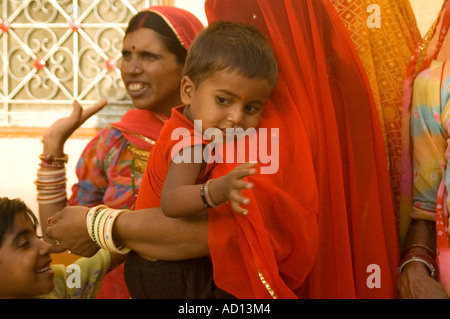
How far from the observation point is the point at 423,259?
1355 mm

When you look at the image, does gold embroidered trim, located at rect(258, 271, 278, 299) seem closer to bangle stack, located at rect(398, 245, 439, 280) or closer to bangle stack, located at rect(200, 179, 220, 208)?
bangle stack, located at rect(200, 179, 220, 208)

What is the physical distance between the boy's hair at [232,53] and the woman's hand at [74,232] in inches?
16.0

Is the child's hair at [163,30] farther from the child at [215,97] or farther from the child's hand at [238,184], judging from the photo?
the child's hand at [238,184]

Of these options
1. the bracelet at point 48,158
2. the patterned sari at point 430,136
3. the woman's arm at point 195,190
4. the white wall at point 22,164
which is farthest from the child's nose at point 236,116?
the white wall at point 22,164

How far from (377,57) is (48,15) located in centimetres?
166

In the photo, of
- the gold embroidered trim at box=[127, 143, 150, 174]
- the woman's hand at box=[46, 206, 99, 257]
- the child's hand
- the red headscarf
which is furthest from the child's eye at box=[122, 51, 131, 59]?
the child's hand

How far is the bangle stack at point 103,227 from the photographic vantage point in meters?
1.25

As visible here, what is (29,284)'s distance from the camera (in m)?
1.53

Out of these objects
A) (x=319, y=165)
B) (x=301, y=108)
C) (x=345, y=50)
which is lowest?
(x=319, y=165)

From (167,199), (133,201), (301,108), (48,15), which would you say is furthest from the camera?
(48,15)

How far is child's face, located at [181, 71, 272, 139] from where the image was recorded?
1.20 meters

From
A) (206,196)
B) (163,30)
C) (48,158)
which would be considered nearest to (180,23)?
(163,30)

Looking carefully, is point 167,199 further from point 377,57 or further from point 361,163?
point 377,57
